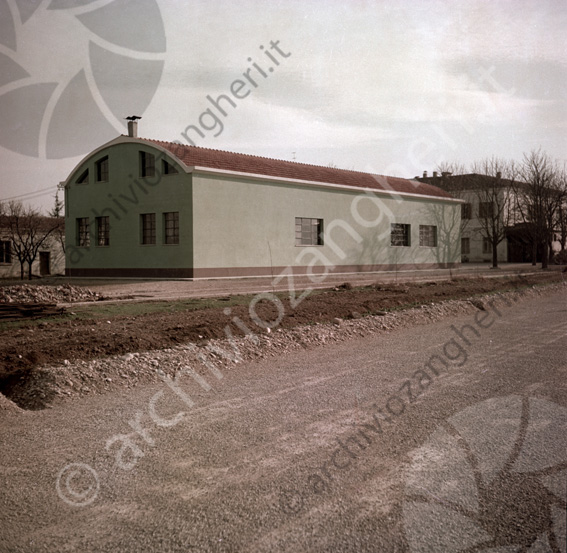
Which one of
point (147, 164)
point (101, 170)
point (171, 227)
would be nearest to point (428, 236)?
point (171, 227)

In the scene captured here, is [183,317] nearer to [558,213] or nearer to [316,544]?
[316,544]

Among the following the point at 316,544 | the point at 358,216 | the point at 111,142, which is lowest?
the point at 316,544

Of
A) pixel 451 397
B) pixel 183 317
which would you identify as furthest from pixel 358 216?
pixel 451 397

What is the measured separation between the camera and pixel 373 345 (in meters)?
9.58

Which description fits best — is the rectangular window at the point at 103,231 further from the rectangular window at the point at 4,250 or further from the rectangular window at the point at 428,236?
the rectangular window at the point at 428,236

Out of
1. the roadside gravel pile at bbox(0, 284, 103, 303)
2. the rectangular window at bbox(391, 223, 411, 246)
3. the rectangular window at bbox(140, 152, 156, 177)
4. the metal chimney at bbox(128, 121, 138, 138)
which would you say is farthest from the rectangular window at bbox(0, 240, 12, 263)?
the rectangular window at bbox(391, 223, 411, 246)

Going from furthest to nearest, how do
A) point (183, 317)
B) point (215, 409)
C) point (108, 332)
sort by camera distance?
point (183, 317), point (108, 332), point (215, 409)

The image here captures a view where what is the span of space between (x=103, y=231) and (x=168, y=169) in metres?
5.46

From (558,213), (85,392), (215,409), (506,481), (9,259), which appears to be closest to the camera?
(506,481)

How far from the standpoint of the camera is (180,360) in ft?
25.4

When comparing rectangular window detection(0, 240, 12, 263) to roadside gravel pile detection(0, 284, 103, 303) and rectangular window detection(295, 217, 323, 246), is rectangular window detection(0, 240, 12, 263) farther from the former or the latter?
roadside gravel pile detection(0, 284, 103, 303)

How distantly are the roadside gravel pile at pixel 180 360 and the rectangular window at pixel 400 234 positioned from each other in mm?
21421

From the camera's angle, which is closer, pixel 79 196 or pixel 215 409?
pixel 215 409

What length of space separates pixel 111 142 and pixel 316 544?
26901 millimetres
